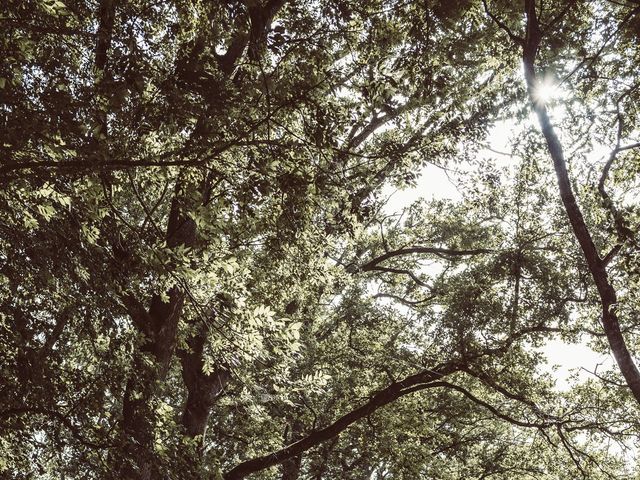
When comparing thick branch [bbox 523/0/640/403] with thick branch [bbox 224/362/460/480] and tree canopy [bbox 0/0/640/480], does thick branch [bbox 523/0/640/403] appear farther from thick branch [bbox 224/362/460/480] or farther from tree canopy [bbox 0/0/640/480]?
thick branch [bbox 224/362/460/480]

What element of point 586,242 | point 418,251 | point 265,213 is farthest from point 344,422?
point 418,251

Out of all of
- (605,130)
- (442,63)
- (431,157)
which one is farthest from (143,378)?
(605,130)

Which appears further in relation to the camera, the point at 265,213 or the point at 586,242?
the point at 265,213

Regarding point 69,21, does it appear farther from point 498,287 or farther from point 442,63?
point 498,287

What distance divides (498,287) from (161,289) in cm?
644

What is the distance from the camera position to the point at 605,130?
696 centimetres

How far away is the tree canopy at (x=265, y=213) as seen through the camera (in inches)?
176

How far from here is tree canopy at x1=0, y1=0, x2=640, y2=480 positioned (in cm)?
448

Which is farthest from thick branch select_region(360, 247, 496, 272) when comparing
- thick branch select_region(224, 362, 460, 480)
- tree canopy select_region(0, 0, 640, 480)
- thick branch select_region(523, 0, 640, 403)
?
thick branch select_region(523, 0, 640, 403)

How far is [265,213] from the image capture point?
752cm

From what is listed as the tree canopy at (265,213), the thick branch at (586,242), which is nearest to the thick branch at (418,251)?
the tree canopy at (265,213)

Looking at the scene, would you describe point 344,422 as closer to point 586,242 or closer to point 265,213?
point 265,213

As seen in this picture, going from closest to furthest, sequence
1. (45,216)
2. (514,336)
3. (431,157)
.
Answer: (45,216) < (431,157) < (514,336)

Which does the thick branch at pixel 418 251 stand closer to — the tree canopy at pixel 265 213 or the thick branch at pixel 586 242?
the tree canopy at pixel 265 213
